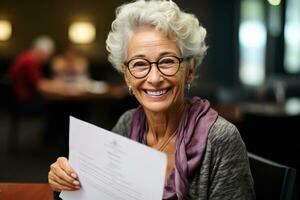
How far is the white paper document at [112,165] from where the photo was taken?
98 cm

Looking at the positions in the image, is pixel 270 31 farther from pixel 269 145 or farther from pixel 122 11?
pixel 122 11

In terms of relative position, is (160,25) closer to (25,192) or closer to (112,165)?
(112,165)

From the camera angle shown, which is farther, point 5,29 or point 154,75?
point 5,29

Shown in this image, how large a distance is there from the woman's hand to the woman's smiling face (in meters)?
0.28

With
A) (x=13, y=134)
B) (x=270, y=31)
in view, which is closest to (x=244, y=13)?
(x=270, y=31)

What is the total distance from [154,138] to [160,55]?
316 mm

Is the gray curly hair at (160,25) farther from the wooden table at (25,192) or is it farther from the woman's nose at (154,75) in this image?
the wooden table at (25,192)

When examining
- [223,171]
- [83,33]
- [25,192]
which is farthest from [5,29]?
[223,171]

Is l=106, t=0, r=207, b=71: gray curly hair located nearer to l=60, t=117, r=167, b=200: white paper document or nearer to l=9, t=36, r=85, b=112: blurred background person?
l=60, t=117, r=167, b=200: white paper document

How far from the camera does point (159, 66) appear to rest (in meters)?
1.23

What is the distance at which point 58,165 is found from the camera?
1.23 m

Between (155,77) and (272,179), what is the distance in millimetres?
513

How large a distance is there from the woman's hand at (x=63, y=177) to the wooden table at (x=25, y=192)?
6.3 inches

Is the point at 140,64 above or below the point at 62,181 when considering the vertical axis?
above
